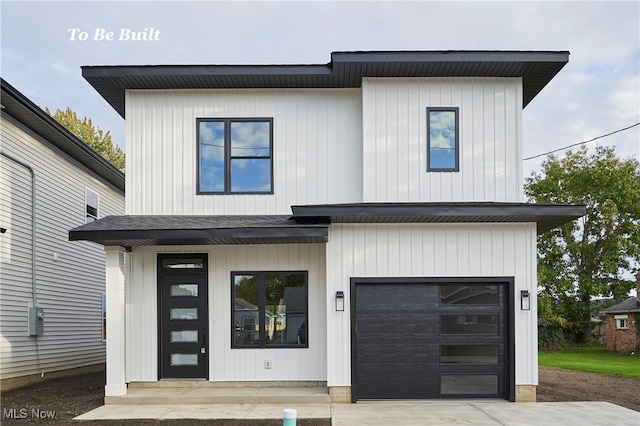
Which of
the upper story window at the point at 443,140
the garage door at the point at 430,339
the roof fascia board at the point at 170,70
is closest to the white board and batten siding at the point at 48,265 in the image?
the roof fascia board at the point at 170,70

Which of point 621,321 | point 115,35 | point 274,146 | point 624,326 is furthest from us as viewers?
point 621,321

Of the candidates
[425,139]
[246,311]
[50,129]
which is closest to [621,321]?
[425,139]

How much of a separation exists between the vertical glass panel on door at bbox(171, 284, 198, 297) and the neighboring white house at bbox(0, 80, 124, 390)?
3574 millimetres

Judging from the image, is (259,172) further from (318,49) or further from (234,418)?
(318,49)

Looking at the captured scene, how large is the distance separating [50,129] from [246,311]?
6185 mm

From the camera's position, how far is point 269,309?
1093 centimetres

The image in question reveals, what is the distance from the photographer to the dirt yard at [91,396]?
8.74 meters

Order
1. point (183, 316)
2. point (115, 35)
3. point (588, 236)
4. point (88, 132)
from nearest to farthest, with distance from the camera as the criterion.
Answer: point (183, 316), point (115, 35), point (588, 236), point (88, 132)

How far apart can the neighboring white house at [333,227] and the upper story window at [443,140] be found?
3cm

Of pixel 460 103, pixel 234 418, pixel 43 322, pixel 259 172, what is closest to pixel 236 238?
pixel 259 172

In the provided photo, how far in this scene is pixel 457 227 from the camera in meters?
10.2

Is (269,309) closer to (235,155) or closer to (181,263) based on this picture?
(181,263)

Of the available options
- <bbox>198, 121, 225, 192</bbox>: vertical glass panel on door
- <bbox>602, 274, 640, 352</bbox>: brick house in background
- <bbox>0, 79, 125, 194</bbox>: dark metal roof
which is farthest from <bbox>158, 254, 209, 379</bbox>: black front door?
<bbox>602, 274, 640, 352</bbox>: brick house in background

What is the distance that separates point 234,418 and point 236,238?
281 centimetres
